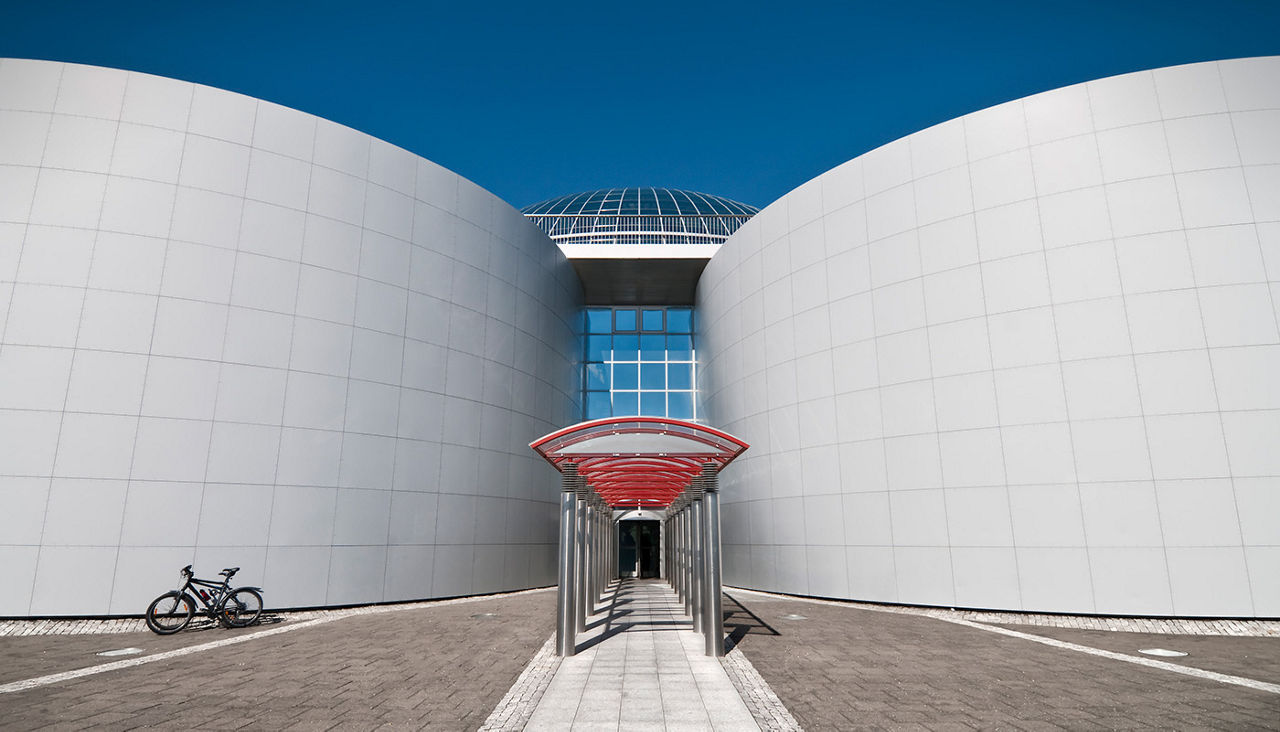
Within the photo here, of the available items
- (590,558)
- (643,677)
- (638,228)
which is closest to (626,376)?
(638,228)

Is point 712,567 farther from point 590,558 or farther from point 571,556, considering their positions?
point 590,558

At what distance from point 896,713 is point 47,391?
15.9 metres

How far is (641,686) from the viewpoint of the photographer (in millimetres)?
7461

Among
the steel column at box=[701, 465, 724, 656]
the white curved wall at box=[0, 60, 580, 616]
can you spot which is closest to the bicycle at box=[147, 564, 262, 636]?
the white curved wall at box=[0, 60, 580, 616]

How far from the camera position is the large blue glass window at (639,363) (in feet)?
89.0

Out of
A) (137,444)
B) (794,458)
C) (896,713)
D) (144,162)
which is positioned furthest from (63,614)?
(794,458)

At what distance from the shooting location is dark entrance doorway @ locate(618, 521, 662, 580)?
2795 centimetres

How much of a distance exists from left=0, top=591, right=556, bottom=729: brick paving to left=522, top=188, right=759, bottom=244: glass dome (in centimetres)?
1948

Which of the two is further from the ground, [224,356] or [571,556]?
[224,356]

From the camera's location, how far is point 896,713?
634 centimetres

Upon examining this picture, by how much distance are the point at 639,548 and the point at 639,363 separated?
318 inches

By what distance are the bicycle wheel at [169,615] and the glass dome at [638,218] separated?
2003cm

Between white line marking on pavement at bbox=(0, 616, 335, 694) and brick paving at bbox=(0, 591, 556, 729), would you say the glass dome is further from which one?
Answer: white line marking on pavement at bbox=(0, 616, 335, 694)

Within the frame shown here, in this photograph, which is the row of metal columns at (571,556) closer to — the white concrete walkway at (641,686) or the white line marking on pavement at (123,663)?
the white concrete walkway at (641,686)
